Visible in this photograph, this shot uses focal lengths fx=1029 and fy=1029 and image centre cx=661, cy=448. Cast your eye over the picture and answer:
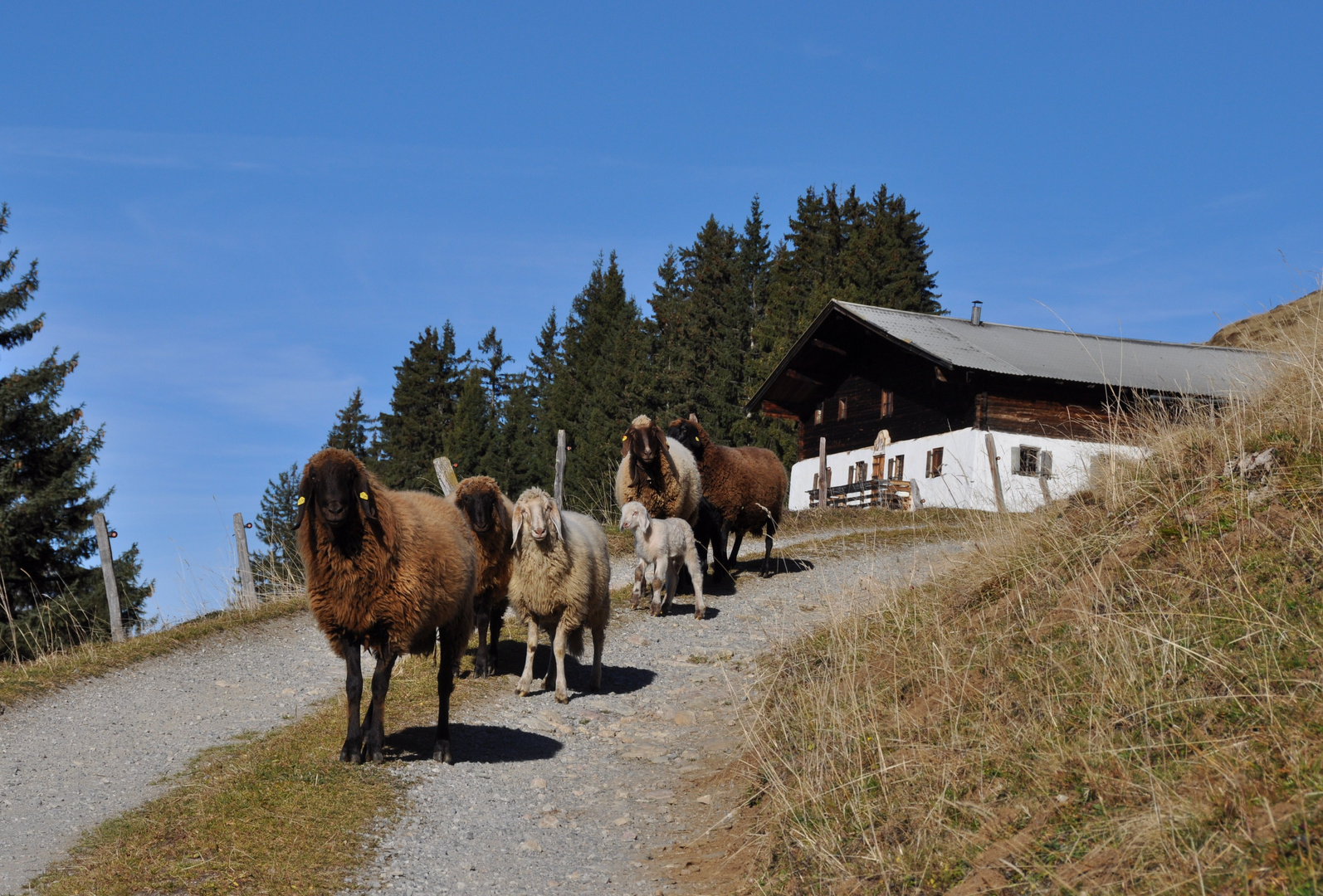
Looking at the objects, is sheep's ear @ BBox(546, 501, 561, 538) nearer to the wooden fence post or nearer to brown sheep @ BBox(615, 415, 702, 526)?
brown sheep @ BBox(615, 415, 702, 526)

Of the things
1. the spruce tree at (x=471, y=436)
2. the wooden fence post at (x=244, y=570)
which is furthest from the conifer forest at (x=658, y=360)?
the wooden fence post at (x=244, y=570)

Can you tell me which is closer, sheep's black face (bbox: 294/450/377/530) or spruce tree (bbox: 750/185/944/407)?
sheep's black face (bbox: 294/450/377/530)

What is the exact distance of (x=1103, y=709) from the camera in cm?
460

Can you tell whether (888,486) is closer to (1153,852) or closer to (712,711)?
(712,711)

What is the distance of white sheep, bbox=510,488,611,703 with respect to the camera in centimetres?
977

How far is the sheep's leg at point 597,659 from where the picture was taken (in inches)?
399

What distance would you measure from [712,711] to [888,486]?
2410 cm

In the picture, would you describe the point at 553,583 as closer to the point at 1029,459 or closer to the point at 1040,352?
the point at 1029,459

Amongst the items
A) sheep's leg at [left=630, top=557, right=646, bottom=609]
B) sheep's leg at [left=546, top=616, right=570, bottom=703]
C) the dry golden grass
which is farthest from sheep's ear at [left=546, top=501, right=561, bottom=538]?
the dry golden grass

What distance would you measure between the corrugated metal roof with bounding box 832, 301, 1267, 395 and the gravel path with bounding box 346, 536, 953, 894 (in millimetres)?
21100

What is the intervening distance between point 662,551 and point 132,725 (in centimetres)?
652

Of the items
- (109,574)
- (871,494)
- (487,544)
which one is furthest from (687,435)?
(871,494)

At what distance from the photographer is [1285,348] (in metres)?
8.82

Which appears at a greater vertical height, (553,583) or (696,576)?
(553,583)
